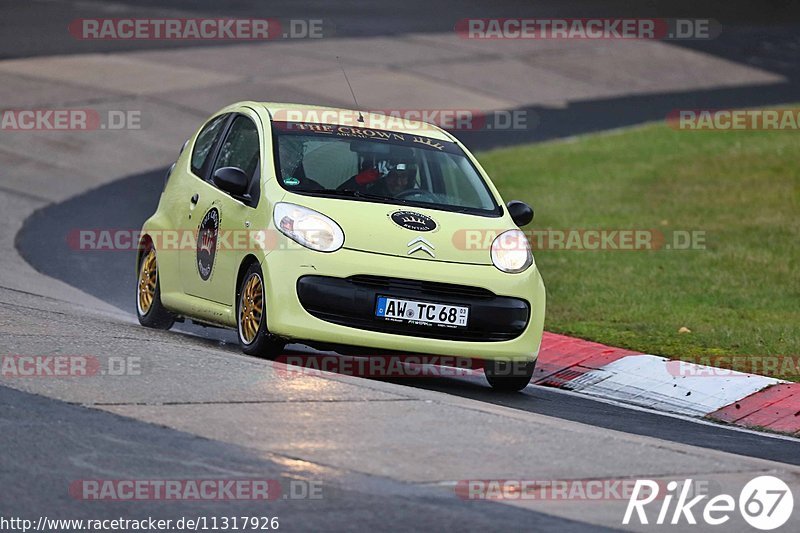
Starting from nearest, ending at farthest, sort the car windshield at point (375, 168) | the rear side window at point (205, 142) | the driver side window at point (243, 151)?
the car windshield at point (375, 168)
the driver side window at point (243, 151)
the rear side window at point (205, 142)

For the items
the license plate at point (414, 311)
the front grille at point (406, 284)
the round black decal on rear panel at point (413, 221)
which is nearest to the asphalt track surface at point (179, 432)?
the license plate at point (414, 311)

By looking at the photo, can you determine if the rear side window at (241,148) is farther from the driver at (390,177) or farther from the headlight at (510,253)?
the headlight at (510,253)

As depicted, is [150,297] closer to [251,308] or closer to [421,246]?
[251,308]

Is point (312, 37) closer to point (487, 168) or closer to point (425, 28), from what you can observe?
point (425, 28)

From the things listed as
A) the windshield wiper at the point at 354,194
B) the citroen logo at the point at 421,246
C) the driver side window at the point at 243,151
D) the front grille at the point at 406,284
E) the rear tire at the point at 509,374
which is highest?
the driver side window at the point at 243,151

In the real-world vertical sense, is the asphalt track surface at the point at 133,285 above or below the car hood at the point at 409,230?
below

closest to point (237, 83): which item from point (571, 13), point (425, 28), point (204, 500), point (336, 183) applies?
point (425, 28)

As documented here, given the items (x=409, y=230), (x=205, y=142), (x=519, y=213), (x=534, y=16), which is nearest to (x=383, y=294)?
(x=409, y=230)

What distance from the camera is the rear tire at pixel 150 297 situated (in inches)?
443

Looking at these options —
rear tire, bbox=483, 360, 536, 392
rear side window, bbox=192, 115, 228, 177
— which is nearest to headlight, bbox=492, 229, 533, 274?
rear tire, bbox=483, 360, 536, 392

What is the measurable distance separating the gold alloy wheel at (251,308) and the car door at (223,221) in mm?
182

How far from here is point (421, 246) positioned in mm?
9445

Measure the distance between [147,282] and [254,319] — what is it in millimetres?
2162

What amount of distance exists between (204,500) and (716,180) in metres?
14.5
